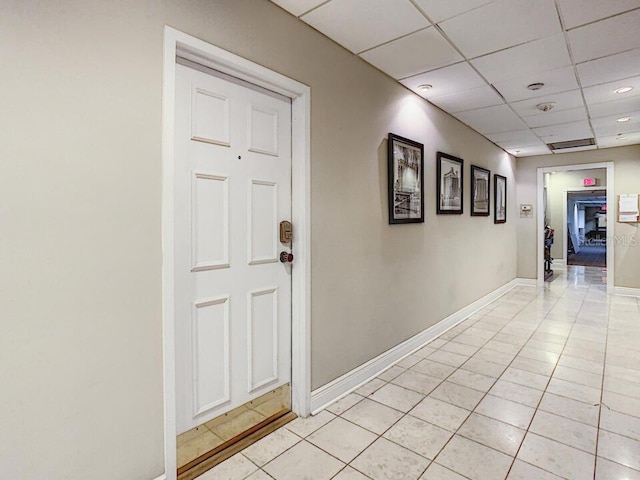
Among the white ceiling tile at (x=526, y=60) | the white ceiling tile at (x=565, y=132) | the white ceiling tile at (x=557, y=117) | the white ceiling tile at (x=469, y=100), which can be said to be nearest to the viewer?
the white ceiling tile at (x=526, y=60)

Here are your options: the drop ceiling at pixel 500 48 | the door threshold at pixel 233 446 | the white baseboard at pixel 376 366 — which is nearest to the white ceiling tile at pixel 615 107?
the drop ceiling at pixel 500 48

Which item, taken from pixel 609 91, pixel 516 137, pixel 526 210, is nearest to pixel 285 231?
pixel 609 91

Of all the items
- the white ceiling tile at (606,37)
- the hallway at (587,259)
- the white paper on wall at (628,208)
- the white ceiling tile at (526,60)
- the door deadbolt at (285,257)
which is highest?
the white ceiling tile at (526,60)

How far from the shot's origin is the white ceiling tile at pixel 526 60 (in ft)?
8.35

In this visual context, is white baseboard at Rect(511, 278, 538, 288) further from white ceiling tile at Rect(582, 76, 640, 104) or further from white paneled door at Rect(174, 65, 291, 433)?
white paneled door at Rect(174, 65, 291, 433)

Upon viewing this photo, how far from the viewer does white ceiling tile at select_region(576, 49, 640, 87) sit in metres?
2.75

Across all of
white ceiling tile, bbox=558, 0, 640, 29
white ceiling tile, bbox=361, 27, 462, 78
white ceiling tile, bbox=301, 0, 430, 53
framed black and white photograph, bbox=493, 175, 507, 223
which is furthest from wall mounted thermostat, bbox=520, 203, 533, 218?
white ceiling tile, bbox=301, 0, 430, 53

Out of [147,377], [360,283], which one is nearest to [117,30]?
[147,377]

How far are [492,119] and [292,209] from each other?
11.3 feet

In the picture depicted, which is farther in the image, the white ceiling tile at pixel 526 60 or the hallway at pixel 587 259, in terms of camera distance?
the hallway at pixel 587 259

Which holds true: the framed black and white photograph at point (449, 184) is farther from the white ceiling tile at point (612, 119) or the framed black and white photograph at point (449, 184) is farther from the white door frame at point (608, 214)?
the white door frame at point (608, 214)

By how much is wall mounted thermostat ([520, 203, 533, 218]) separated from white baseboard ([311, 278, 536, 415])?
3.29m

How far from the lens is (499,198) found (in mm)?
5805

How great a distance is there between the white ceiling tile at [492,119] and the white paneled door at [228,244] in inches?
114
